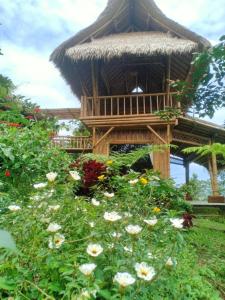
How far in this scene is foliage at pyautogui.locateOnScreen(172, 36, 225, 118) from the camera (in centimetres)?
406

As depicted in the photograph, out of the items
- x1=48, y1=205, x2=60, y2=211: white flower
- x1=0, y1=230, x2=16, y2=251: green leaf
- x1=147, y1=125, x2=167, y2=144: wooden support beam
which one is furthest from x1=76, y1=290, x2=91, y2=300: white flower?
x1=147, y1=125, x2=167, y2=144: wooden support beam

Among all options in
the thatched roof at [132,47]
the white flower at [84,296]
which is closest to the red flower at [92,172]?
the white flower at [84,296]

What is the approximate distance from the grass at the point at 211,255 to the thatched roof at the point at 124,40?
5308 millimetres

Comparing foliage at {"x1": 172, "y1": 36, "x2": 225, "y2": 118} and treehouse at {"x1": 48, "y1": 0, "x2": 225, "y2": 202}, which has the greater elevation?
treehouse at {"x1": 48, "y1": 0, "x2": 225, "y2": 202}

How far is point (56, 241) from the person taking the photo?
1.47m

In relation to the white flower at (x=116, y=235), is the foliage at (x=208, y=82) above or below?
above

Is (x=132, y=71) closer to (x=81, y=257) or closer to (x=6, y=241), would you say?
(x=81, y=257)

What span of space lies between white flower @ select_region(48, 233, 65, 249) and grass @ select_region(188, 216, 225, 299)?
1519 millimetres

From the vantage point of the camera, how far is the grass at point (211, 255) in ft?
8.81

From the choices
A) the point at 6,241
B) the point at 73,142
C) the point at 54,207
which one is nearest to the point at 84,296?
the point at 54,207

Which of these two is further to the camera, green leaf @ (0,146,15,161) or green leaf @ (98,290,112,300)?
green leaf @ (0,146,15,161)

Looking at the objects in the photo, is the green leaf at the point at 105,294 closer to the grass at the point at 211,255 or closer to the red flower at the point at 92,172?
the grass at the point at 211,255

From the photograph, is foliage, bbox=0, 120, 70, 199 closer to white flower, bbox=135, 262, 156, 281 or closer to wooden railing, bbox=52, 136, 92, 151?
white flower, bbox=135, 262, 156, 281

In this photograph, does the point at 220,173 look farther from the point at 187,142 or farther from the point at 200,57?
the point at 200,57
